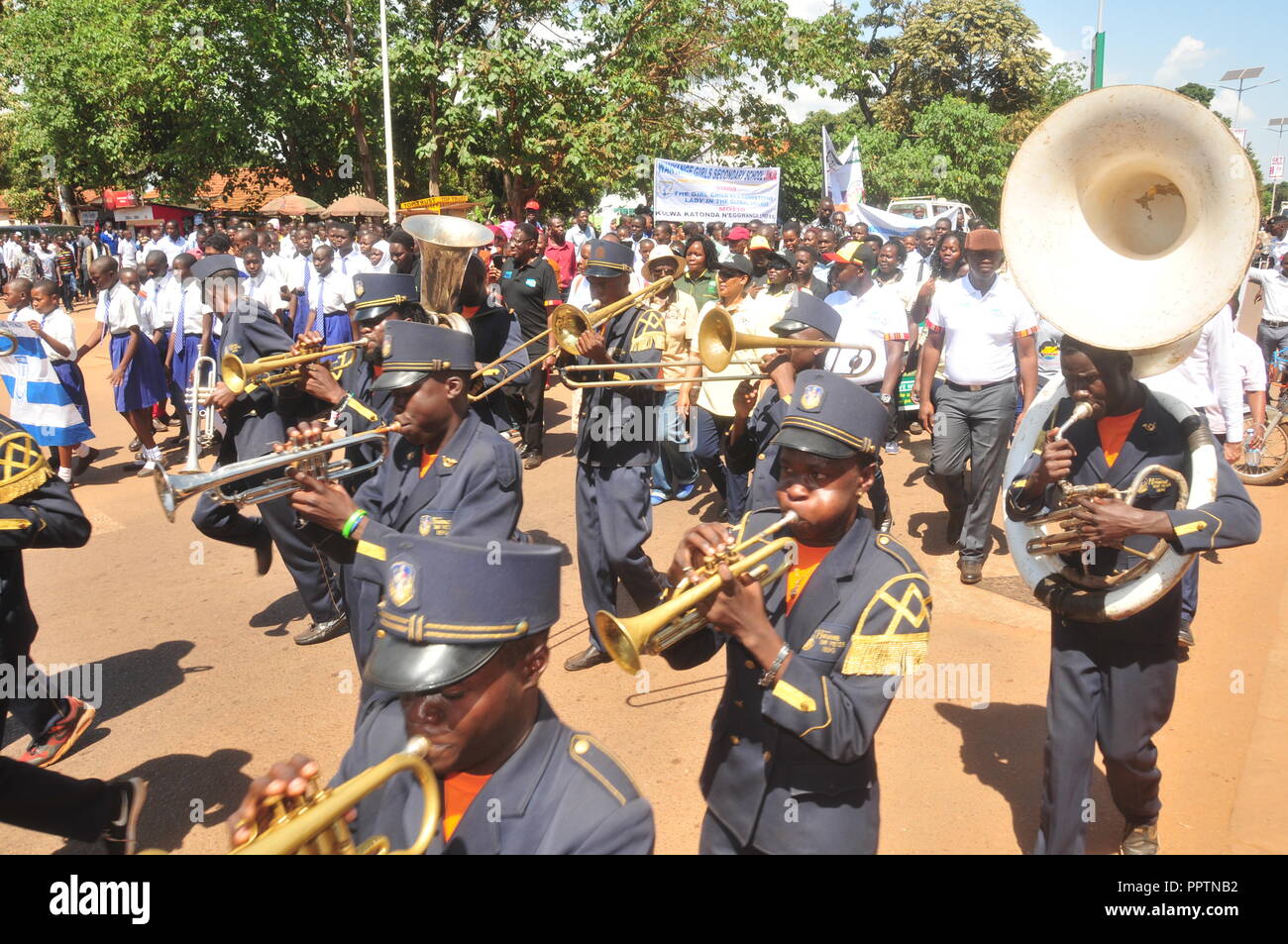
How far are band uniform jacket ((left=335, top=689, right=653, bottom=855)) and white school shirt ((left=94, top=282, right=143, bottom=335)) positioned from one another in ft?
29.7

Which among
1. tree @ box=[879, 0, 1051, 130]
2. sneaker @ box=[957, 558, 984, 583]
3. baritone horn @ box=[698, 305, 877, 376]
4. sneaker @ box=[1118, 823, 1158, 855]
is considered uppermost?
tree @ box=[879, 0, 1051, 130]

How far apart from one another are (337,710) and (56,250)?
24.7m

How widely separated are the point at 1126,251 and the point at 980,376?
295 cm

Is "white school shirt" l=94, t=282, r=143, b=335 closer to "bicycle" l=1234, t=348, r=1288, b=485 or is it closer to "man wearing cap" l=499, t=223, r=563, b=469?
"man wearing cap" l=499, t=223, r=563, b=469

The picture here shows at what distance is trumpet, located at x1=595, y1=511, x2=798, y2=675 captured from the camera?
89.7 inches

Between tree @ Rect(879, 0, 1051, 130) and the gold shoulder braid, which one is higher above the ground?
tree @ Rect(879, 0, 1051, 130)

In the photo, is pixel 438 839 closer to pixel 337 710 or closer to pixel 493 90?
pixel 337 710

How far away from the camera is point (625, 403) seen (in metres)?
5.29

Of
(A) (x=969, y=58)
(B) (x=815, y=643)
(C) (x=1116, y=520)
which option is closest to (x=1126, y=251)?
(C) (x=1116, y=520)

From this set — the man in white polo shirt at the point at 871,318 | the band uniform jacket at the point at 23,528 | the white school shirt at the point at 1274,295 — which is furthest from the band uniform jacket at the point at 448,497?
the white school shirt at the point at 1274,295

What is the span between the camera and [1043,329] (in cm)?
845

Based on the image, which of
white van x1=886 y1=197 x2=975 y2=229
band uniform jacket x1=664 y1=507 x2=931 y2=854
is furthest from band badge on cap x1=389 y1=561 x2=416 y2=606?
white van x1=886 y1=197 x2=975 y2=229

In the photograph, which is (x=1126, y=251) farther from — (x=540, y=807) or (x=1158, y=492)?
(x=540, y=807)

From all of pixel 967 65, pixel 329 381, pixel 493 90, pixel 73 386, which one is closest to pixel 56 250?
pixel 493 90
